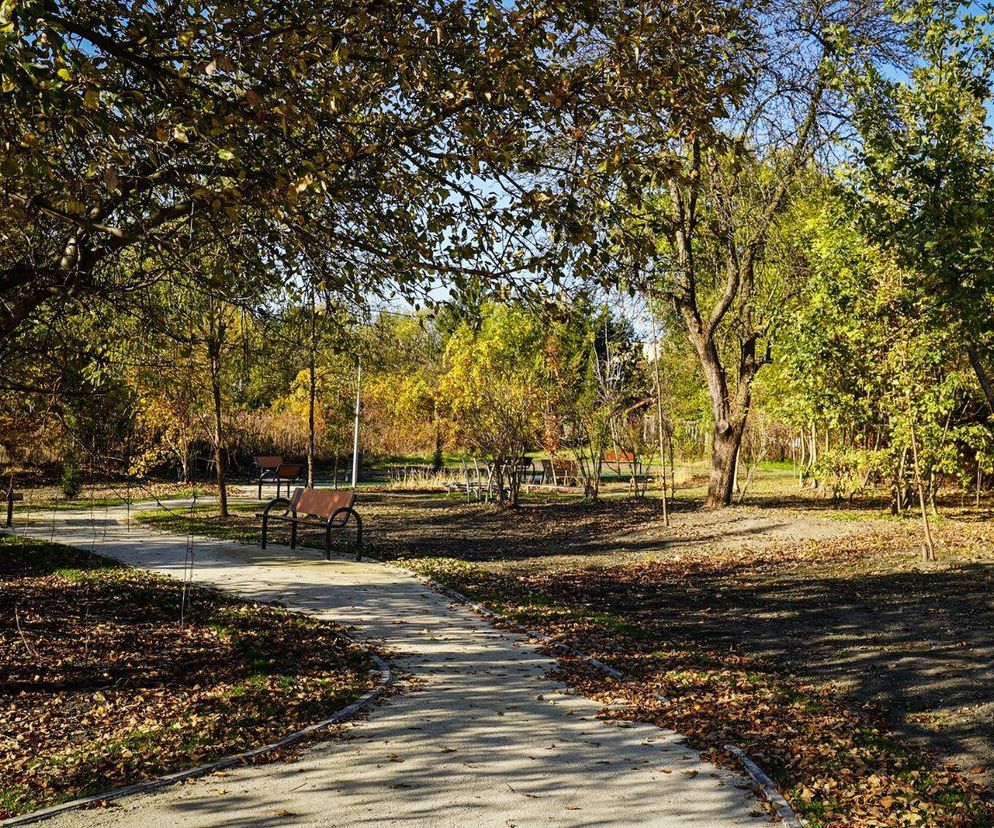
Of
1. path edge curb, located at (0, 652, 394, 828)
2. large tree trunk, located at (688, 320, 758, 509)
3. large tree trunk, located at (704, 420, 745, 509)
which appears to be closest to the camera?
path edge curb, located at (0, 652, 394, 828)

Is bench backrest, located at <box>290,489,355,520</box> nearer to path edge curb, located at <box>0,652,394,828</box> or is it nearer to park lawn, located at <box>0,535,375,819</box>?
park lawn, located at <box>0,535,375,819</box>

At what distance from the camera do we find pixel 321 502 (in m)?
13.8

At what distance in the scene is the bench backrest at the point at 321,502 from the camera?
42.6ft

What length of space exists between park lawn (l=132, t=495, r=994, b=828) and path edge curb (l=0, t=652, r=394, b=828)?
70.3 inches

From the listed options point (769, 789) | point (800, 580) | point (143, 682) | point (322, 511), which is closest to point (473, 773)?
point (769, 789)

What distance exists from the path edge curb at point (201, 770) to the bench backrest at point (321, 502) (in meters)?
6.71

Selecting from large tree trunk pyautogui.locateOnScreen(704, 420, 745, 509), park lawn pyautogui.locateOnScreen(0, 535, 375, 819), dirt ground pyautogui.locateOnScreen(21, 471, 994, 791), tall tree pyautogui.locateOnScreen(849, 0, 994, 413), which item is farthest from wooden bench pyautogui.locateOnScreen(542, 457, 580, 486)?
park lawn pyautogui.locateOnScreen(0, 535, 375, 819)

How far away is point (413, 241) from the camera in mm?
6027

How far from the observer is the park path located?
425 cm

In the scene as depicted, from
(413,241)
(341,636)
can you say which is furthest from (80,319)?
(413,241)

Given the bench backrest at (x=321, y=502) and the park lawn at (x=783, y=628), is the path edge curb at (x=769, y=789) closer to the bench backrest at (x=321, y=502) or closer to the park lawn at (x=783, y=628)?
the park lawn at (x=783, y=628)

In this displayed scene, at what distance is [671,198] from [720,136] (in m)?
14.3

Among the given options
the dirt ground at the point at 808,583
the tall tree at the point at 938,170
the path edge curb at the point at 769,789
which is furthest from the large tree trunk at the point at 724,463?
the path edge curb at the point at 769,789

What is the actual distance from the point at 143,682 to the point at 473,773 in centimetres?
286
